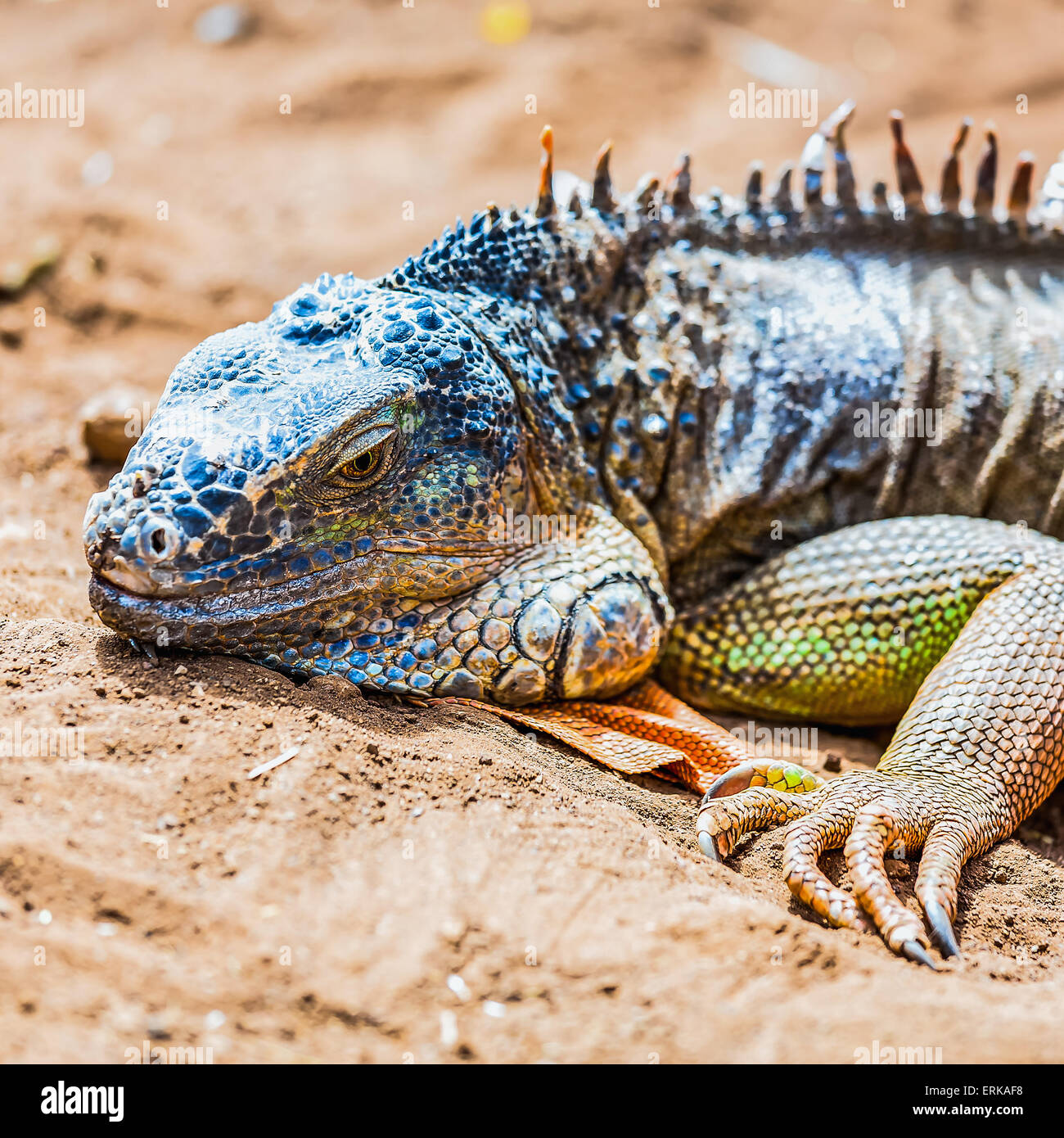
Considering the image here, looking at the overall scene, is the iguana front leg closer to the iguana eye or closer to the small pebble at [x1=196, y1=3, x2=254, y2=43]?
the iguana eye

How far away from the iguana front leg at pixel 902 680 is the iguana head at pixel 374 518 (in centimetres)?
70

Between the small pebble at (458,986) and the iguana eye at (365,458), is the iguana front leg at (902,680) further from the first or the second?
the iguana eye at (365,458)

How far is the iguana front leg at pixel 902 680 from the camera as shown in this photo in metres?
4.14

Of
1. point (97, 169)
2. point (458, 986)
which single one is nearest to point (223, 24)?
point (97, 169)

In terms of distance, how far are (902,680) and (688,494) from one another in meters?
1.37

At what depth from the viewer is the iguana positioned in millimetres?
4215

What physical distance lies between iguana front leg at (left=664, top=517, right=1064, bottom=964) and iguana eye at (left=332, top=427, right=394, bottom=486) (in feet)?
6.11

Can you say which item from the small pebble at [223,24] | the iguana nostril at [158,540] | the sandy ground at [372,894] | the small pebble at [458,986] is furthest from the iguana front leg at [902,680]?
the small pebble at [223,24]

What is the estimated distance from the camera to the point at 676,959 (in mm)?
3297

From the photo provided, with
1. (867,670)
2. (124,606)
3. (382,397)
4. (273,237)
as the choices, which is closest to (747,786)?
(867,670)

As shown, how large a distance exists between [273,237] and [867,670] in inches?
277

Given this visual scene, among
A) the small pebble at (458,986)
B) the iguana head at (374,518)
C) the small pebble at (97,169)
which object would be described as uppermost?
the small pebble at (97,169)

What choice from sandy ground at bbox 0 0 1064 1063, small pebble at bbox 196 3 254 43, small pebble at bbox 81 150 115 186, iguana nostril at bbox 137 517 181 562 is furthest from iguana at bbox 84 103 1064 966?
small pebble at bbox 196 3 254 43

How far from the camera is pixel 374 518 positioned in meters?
4.45
